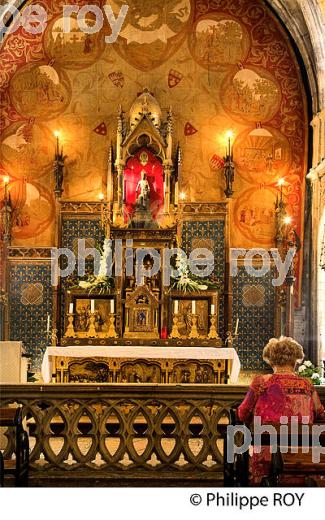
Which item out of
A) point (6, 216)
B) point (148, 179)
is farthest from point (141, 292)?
point (6, 216)

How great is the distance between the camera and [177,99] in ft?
52.0

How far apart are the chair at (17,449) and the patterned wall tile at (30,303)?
26.8ft

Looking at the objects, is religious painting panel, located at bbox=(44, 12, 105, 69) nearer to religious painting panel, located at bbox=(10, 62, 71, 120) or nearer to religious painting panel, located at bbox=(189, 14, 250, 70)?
religious painting panel, located at bbox=(10, 62, 71, 120)

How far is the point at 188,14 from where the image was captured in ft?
52.3

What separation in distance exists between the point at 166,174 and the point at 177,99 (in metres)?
1.93

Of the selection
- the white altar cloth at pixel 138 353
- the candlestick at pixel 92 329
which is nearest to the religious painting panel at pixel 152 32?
the candlestick at pixel 92 329

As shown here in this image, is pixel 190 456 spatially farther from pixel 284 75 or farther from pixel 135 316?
pixel 284 75

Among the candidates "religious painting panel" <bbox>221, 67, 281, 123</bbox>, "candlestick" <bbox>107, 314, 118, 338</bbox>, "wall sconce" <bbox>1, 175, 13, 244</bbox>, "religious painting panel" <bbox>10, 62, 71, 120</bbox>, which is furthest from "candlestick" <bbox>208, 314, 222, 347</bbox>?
"religious painting panel" <bbox>10, 62, 71, 120</bbox>

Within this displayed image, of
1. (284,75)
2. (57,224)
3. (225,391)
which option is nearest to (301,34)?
(284,75)

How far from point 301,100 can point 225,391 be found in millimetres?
9901

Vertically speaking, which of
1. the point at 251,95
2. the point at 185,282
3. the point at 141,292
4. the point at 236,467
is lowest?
the point at 236,467

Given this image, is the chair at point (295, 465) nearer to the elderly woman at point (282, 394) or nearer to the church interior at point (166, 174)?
the elderly woman at point (282, 394)

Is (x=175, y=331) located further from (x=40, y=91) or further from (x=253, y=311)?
(x=40, y=91)

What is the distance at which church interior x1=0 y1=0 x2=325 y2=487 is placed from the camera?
47.8 ft
